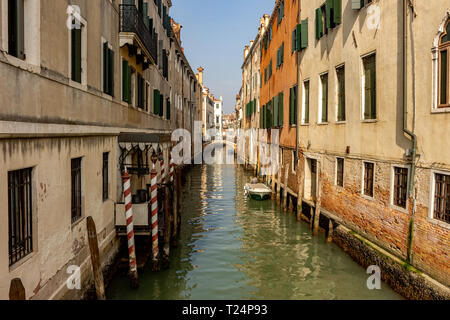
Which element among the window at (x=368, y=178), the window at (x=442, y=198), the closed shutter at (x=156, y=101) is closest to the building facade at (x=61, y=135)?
the closed shutter at (x=156, y=101)

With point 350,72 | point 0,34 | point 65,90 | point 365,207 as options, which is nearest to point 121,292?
point 65,90

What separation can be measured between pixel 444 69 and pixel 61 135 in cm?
640

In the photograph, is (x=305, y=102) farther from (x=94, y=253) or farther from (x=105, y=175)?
(x=94, y=253)

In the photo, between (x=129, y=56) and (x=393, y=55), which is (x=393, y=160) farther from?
(x=129, y=56)

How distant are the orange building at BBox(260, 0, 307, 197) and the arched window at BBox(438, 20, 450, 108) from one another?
326 inches

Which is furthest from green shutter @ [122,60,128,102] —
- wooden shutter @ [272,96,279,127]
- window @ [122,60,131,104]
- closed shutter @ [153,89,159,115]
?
wooden shutter @ [272,96,279,127]

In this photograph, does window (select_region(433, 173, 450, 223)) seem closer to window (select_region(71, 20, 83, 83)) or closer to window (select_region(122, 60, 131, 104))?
window (select_region(71, 20, 83, 83))

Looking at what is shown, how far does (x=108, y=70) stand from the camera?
9.15 meters

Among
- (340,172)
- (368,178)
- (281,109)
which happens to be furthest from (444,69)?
(281,109)

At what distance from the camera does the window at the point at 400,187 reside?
8.03m

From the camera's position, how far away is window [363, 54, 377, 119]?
9.38m

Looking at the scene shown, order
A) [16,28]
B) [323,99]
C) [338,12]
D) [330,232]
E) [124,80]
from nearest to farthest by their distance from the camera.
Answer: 1. [16,28]
2. [124,80]
3. [338,12]
4. [330,232]
5. [323,99]

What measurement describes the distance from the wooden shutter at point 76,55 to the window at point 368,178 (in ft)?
22.1

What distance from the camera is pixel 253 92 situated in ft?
105
